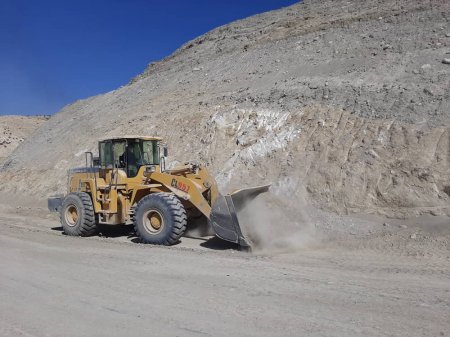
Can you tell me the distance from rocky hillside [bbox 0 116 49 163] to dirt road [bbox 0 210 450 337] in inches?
1590

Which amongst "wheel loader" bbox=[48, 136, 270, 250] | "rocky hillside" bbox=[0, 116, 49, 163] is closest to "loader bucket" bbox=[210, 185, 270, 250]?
"wheel loader" bbox=[48, 136, 270, 250]

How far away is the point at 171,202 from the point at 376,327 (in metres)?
6.02

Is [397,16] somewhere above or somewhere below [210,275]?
above

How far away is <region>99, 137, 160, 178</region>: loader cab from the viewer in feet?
38.7

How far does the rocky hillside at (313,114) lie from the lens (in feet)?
38.3

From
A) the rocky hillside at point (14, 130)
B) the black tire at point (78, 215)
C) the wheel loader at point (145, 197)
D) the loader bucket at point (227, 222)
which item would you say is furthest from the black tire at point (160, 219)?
the rocky hillside at point (14, 130)

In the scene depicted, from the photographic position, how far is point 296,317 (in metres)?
5.27

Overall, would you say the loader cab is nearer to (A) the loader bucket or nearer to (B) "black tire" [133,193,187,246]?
(B) "black tire" [133,193,187,246]

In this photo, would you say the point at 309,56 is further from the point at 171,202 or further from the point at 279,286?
the point at 279,286

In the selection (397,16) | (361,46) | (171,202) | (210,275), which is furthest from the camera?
(397,16)

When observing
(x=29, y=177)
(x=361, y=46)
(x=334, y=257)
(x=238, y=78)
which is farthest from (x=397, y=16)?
(x=29, y=177)

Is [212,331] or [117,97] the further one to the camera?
[117,97]

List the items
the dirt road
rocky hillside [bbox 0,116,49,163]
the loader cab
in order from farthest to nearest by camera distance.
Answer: rocky hillside [bbox 0,116,49,163]
the loader cab
the dirt road

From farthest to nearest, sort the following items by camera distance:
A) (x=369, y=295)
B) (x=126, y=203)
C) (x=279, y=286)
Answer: (x=126, y=203), (x=279, y=286), (x=369, y=295)
